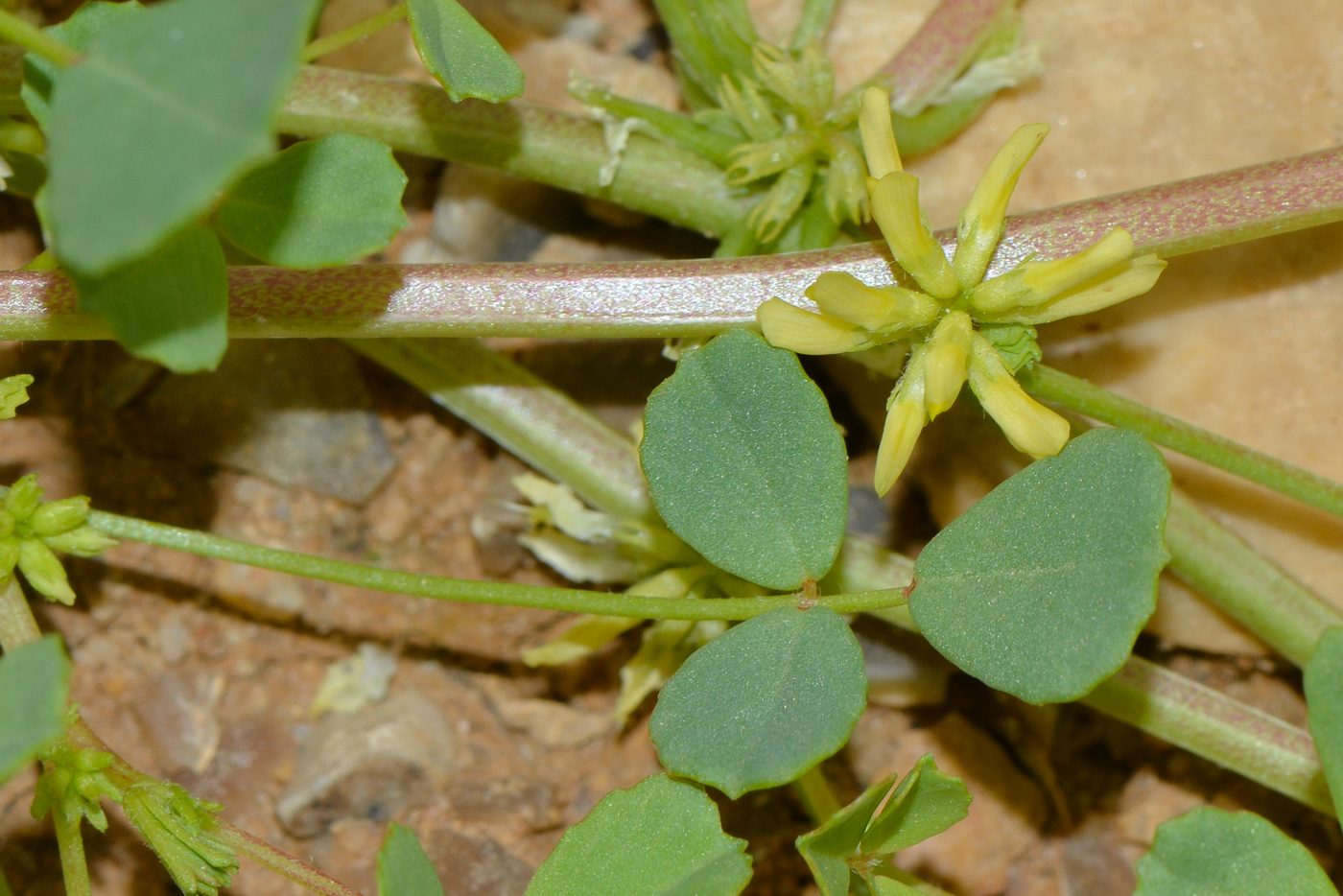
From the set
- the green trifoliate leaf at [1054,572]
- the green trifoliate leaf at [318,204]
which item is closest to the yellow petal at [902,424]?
the green trifoliate leaf at [1054,572]

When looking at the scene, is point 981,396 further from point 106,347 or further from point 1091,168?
point 106,347

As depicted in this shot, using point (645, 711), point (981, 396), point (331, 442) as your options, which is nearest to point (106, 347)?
point (331, 442)

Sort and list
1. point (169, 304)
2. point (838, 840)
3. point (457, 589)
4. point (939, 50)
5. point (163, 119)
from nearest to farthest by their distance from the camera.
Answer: point (163, 119) → point (169, 304) → point (838, 840) → point (457, 589) → point (939, 50)

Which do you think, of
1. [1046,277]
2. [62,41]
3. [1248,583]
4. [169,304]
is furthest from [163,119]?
[1248,583]

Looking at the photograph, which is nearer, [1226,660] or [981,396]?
[981,396]

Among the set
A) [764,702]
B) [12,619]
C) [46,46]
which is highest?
[46,46]

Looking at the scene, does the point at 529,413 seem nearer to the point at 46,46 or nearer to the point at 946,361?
the point at 946,361

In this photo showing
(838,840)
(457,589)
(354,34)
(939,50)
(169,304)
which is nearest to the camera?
(169,304)
